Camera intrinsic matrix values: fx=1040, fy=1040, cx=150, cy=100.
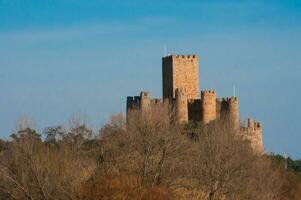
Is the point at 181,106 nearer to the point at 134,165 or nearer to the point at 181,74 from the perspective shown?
the point at 181,74

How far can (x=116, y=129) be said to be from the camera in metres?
54.9

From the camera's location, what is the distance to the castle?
2781 inches

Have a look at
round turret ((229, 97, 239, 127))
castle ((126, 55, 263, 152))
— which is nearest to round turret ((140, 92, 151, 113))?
castle ((126, 55, 263, 152))

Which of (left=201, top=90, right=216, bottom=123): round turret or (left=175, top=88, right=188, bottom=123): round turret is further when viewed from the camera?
(left=201, top=90, right=216, bottom=123): round turret

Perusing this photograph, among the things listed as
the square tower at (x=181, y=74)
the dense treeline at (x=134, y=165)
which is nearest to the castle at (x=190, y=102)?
the square tower at (x=181, y=74)

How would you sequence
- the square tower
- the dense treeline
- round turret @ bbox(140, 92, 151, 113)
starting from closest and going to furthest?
the dense treeline → round turret @ bbox(140, 92, 151, 113) → the square tower

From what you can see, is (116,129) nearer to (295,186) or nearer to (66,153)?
(66,153)

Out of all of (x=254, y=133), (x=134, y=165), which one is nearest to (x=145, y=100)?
(x=254, y=133)

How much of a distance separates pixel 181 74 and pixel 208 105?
212 inches

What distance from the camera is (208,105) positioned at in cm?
7194

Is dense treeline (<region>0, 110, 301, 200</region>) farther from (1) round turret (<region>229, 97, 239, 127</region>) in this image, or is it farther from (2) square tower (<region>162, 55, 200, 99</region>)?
(2) square tower (<region>162, 55, 200, 99</region>)

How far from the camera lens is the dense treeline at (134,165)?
43.4 metres

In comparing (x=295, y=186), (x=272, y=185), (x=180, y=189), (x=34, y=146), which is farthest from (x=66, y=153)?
(x=295, y=186)

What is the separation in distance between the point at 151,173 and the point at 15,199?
23.4 feet
